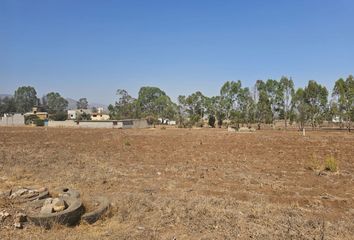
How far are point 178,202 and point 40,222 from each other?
9.75 ft

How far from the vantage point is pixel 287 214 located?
6062mm

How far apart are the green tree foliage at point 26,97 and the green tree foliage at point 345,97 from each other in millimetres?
113604

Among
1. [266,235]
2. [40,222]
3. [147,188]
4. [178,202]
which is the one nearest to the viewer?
[266,235]

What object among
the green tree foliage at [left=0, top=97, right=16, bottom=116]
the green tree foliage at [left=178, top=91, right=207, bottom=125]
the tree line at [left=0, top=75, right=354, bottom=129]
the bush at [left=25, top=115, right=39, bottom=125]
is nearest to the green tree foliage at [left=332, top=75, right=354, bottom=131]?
the tree line at [left=0, top=75, right=354, bottom=129]

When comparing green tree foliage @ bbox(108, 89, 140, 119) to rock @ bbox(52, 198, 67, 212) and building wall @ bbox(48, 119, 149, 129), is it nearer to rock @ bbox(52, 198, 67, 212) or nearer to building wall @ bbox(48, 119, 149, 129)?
building wall @ bbox(48, 119, 149, 129)

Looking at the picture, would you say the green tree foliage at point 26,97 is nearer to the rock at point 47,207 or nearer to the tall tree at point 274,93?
the tall tree at point 274,93

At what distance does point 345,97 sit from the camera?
44875 mm

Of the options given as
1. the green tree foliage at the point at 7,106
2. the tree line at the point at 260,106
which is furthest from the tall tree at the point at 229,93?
the green tree foliage at the point at 7,106

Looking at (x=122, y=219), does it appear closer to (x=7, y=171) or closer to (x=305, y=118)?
(x=7, y=171)

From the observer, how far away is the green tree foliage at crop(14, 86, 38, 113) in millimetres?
119750

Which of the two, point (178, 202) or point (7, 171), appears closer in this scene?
point (178, 202)

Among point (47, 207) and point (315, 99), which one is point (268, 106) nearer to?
point (315, 99)

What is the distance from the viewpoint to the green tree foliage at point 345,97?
4344cm

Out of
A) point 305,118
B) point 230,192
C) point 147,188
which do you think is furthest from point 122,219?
point 305,118
